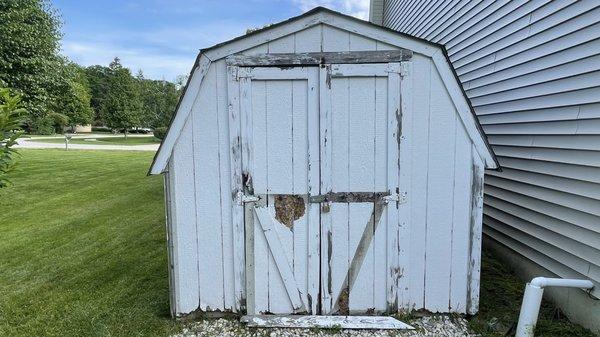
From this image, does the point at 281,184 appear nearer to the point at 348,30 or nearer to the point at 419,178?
the point at 419,178

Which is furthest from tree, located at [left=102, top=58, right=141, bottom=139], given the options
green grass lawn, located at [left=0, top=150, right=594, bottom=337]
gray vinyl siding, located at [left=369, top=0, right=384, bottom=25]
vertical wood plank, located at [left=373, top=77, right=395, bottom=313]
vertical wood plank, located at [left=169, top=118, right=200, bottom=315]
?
vertical wood plank, located at [left=373, top=77, right=395, bottom=313]

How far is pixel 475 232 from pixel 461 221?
14 cm

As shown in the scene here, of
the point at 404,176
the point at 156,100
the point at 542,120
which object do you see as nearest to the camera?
the point at 404,176

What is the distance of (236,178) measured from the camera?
307 cm

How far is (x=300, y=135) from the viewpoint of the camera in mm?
3021

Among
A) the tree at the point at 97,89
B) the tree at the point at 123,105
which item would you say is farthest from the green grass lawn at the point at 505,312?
the tree at the point at 97,89

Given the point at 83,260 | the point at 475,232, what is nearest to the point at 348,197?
the point at 475,232

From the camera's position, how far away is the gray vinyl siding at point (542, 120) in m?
2.93

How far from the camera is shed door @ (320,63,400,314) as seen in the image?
296cm

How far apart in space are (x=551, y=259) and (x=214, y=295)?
9.68 feet

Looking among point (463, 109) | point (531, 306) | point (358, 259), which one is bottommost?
point (531, 306)

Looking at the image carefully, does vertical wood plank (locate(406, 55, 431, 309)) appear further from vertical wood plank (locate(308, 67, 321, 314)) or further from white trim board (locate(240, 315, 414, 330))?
vertical wood plank (locate(308, 67, 321, 314))

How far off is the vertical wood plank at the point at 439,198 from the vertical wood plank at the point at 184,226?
1.88 metres

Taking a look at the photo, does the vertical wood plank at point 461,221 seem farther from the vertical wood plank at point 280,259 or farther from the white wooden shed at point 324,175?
the vertical wood plank at point 280,259
